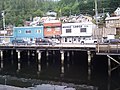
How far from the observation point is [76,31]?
62688 millimetres

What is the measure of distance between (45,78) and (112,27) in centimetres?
3324

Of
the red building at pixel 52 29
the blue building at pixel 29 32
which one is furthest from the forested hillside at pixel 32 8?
the blue building at pixel 29 32

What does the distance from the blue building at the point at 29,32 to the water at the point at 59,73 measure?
21356 millimetres

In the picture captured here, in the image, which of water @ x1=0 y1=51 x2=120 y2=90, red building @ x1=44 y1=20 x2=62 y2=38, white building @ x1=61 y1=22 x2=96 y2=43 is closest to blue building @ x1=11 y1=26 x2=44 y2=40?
red building @ x1=44 y1=20 x2=62 y2=38

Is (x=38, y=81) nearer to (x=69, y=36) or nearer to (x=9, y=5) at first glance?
(x=69, y=36)

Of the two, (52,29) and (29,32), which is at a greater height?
(52,29)

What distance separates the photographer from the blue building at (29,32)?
68.4m

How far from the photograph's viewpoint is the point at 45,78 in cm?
3088

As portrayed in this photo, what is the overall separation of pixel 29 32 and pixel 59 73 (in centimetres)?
3754

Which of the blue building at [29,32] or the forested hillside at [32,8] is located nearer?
the blue building at [29,32]

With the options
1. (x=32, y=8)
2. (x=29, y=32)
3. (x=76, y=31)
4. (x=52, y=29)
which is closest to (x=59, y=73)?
(x=76, y=31)

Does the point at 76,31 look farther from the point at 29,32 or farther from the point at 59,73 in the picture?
the point at 59,73

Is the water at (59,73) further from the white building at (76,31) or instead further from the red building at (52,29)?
the red building at (52,29)

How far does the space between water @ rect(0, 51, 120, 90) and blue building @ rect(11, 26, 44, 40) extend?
21.4 m
